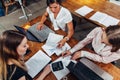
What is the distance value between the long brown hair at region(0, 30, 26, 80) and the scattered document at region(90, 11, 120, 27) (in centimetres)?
146

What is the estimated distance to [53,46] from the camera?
7.14ft

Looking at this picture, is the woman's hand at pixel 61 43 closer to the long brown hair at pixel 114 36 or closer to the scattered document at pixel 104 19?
the long brown hair at pixel 114 36

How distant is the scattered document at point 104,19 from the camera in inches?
A: 104

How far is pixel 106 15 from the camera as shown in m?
2.80

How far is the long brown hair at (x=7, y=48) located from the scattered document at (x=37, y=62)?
0.35 meters

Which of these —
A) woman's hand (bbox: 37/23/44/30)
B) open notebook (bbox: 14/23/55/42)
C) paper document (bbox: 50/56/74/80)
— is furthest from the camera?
woman's hand (bbox: 37/23/44/30)

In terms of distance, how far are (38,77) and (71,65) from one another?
386mm

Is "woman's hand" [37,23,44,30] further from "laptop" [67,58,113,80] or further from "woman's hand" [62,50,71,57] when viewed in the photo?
"laptop" [67,58,113,80]

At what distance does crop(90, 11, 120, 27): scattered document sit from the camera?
8.66 ft

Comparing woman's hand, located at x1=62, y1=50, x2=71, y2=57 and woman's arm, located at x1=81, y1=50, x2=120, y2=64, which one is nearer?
woman's arm, located at x1=81, y1=50, x2=120, y2=64

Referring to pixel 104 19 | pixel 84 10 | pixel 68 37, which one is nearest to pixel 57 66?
pixel 68 37

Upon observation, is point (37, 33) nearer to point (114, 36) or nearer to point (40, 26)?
point (40, 26)

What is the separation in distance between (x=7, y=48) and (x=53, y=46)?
2.34ft

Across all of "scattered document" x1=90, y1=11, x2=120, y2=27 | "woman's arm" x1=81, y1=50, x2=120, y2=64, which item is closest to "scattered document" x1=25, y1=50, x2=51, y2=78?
"woman's arm" x1=81, y1=50, x2=120, y2=64
